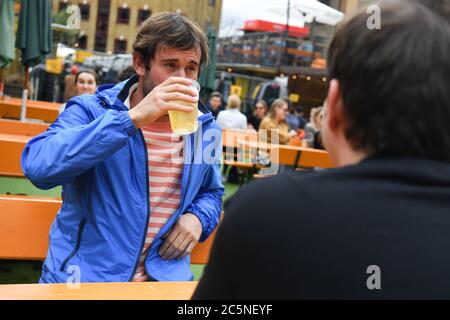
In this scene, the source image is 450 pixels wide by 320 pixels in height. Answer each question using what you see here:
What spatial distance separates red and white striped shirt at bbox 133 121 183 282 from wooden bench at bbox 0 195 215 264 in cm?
33

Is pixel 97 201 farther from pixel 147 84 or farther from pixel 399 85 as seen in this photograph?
pixel 399 85

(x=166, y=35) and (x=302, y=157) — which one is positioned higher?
(x=166, y=35)

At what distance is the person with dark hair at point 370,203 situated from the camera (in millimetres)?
762

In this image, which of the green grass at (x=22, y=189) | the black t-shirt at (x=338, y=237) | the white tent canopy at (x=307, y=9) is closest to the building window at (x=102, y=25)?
the white tent canopy at (x=307, y=9)

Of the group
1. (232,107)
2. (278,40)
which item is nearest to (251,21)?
(278,40)

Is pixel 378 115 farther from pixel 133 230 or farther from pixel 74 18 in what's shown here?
pixel 74 18

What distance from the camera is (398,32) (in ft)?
2.70

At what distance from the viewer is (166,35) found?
190cm

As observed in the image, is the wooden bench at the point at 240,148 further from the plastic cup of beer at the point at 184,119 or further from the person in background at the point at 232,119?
the plastic cup of beer at the point at 184,119

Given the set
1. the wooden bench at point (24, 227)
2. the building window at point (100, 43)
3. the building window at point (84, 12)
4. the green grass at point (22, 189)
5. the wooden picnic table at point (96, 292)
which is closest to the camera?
the wooden picnic table at point (96, 292)

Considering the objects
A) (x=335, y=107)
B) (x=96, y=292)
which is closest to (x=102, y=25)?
(x=96, y=292)

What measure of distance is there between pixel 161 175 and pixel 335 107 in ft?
3.63

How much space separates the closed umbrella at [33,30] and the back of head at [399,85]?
6383 millimetres

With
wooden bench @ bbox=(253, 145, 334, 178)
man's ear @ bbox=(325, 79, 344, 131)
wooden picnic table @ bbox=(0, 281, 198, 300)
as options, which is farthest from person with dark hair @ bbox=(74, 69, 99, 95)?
man's ear @ bbox=(325, 79, 344, 131)
